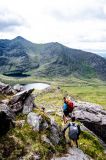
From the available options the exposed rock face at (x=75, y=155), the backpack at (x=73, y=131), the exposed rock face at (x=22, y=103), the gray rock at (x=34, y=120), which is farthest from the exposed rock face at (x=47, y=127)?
the exposed rock face at (x=22, y=103)

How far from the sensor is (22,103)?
1437 inches

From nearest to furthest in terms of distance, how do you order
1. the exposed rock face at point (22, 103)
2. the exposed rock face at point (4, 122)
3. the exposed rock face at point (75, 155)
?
the exposed rock face at point (4, 122), the exposed rock face at point (75, 155), the exposed rock face at point (22, 103)

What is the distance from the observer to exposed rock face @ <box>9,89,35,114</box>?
3553cm

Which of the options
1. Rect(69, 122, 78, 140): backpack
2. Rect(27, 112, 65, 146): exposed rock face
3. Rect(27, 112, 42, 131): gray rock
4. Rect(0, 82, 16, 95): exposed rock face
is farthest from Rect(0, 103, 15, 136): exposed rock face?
Rect(0, 82, 16, 95): exposed rock face

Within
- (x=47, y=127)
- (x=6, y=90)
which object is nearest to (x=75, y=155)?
(x=47, y=127)

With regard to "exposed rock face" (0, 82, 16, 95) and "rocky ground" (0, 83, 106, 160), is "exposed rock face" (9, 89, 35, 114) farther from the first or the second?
"exposed rock face" (0, 82, 16, 95)

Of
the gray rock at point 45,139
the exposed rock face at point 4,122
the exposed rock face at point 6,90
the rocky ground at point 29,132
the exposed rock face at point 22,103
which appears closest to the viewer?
the rocky ground at point 29,132

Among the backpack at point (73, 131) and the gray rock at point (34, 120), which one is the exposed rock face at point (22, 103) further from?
the backpack at point (73, 131)

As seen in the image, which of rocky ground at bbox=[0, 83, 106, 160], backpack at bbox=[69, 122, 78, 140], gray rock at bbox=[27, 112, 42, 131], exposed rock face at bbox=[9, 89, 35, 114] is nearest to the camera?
rocky ground at bbox=[0, 83, 106, 160]

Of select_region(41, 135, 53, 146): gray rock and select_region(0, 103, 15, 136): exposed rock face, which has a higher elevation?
A: select_region(0, 103, 15, 136): exposed rock face

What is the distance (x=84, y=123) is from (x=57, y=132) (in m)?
12.2

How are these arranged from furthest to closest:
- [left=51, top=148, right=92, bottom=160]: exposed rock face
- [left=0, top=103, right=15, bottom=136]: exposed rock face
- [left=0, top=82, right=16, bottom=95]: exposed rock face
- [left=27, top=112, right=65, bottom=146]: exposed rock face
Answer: [left=0, top=82, right=16, bottom=95]: exposed rock face
[left=27, top=112, right=65, bottom=146]: exposed rock face
[left=51, top=148, right=92, bottom=160]: exposed rock face
[left=0, top=103, right=15, bottom=136]: exposed rock face

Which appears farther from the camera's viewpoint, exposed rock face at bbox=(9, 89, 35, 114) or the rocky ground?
exposed rock face at bbox=(9, 89, 35, 114)

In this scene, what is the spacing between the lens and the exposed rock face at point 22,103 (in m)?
35.5
